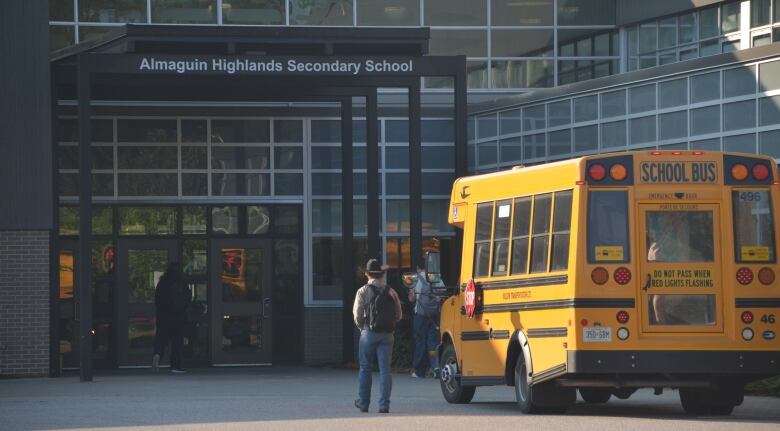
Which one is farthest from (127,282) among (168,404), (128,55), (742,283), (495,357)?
(742,283)

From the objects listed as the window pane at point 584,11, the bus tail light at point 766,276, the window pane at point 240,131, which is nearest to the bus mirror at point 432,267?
the bus tail light at point 766,276

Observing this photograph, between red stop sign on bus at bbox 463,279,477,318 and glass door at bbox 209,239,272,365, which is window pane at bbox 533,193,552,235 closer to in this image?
red stop sign on bus at bbox 463,279,477,318

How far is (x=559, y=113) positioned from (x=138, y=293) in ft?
27.8

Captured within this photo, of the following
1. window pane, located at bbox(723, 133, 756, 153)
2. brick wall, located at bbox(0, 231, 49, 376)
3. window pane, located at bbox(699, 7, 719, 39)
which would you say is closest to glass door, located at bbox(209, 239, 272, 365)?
brick wall, located at bbox(0, 231, 49, 376)

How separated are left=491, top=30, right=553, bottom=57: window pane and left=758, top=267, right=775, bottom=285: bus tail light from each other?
1586 centimetres

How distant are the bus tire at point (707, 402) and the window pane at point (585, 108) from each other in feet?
35.0

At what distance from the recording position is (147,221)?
2975cm

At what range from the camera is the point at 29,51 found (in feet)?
83.4

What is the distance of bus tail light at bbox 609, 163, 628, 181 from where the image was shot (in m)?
14.9

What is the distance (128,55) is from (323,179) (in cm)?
674

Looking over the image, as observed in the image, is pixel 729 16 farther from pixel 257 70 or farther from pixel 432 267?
pixel 432 267

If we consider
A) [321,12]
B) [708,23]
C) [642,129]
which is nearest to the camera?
[642,129]

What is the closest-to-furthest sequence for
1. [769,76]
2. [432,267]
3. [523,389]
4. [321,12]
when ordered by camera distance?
[523,389]
[432,267]
[769,76]
[321,12]

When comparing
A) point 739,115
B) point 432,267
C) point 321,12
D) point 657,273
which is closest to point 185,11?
point 321,12
